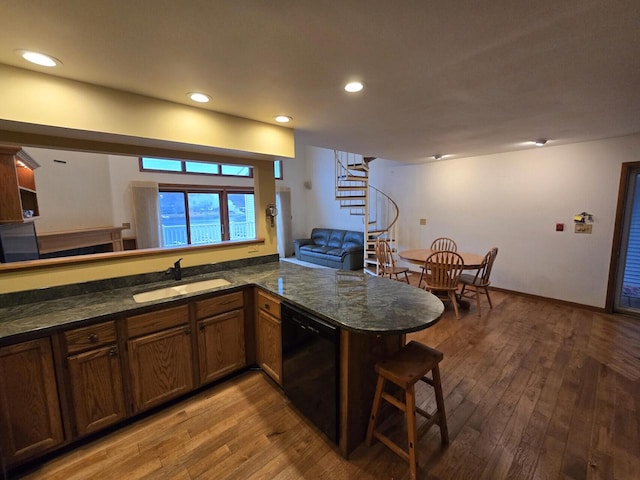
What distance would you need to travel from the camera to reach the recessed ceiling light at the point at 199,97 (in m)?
1.93

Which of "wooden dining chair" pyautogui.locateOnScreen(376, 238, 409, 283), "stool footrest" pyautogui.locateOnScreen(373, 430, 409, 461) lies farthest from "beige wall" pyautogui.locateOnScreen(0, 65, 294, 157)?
"wooden dining chair" pyautogui.locateOnScreen(376, 238, 409, 283)

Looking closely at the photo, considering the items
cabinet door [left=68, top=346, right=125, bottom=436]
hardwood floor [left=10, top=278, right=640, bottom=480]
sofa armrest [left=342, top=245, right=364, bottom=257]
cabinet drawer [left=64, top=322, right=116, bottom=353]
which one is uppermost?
cabinet drawer [left=64, top=322, right=116, bottom=353]

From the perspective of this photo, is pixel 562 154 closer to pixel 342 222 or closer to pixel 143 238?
pixel 342 222

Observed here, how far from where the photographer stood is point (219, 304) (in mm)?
2193

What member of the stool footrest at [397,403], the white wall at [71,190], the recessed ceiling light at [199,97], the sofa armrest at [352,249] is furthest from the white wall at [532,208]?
the white wall at [71,190]

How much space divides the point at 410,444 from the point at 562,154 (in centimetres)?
447

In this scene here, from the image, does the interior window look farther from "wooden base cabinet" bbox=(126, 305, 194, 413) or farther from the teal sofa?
"wooden base cabinet" bbox=(126, 305, 194, 413)

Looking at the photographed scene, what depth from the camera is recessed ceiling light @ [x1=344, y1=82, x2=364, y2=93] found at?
1825 mm

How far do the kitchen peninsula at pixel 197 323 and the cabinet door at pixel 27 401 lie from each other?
11 millimetres

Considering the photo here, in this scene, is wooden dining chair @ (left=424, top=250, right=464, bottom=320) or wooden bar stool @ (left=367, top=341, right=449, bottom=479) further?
wooden dining chair @ (left=424, top=250, right=464, bottom=320)

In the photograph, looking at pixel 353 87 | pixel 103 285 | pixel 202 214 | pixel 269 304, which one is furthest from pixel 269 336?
pixel 202 214

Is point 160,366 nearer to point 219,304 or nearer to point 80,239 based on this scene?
point 219,304

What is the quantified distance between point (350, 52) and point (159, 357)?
2325mm

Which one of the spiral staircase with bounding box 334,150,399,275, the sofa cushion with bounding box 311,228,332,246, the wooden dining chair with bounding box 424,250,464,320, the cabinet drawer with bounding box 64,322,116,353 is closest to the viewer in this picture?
the cabinet drawer with bounding box 64,322,116,353
